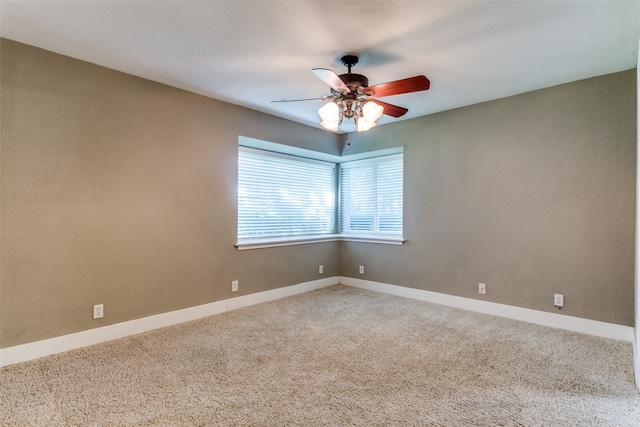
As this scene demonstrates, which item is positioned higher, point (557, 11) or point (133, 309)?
point (557, 11)

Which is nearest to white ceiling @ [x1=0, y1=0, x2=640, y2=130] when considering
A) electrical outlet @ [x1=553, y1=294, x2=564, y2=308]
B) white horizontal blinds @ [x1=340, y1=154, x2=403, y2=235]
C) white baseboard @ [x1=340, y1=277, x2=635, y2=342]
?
white horizontal blinds @ [x1=340, y1=154, x2=403, y2=235]

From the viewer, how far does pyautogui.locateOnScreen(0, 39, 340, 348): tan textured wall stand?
2.48 meters

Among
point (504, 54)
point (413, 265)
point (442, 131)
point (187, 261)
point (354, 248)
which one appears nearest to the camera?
point (504, 54)

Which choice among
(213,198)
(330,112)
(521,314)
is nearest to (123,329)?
(213,198)

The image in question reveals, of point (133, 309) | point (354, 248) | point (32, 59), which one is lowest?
point (133, 309)

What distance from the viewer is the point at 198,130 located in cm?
352

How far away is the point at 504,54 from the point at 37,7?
3.25m

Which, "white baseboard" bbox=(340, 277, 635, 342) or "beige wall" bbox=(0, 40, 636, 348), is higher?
"beige wall" bbox=(0, 40, 636, 348)

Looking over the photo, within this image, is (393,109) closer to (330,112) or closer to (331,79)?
(330,112)

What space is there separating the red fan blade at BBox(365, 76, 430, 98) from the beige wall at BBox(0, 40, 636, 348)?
69.3 inches

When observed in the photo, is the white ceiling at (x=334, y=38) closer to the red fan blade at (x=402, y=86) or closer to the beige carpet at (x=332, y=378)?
the red fan blade at (x=402, y=86)

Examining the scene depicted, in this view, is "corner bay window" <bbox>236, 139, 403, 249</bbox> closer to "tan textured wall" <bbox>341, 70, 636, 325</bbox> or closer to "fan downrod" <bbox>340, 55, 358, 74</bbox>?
"tan textured wall" <bbox>341, 70, 636, 325</bbox>

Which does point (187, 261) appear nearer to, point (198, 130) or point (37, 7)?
point (198, 130)

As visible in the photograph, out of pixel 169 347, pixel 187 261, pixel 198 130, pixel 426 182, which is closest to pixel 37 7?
pixel 198 130
